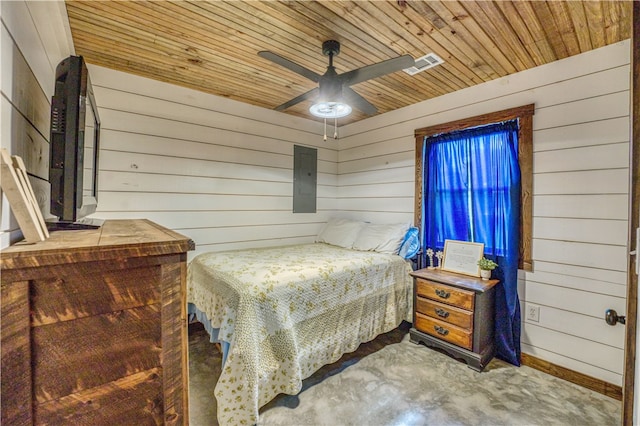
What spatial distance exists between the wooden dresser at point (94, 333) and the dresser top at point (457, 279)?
2.12 meters

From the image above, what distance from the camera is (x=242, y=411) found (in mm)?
1583

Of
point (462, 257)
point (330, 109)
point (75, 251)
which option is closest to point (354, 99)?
point (330, 109)

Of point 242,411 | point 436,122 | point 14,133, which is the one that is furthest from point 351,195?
point 14,133

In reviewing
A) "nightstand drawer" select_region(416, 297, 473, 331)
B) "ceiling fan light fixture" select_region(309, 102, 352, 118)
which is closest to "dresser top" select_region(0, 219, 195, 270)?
"ceiling fan light fixture" select_region(309, 102, 352, 118)

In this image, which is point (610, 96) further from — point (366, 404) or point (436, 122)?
point (366, 404)

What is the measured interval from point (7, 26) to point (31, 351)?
860 millimetres

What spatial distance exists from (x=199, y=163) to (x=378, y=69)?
192cm

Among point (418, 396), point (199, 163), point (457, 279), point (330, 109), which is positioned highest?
point (330, 109)

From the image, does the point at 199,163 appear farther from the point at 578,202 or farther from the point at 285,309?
the point at 578,202

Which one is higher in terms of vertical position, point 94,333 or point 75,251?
point 75,251

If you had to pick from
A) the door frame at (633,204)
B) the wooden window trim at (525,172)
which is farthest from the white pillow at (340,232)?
the door frame at (633,204)

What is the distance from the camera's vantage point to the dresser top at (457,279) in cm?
221

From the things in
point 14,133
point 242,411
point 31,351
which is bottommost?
point 242,411

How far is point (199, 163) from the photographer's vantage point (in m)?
2.79
